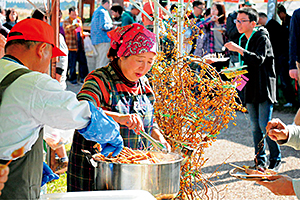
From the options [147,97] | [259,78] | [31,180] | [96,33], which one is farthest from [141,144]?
[96,33]

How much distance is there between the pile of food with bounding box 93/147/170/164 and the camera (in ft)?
6.67

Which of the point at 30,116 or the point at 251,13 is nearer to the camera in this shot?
the point at 30,116

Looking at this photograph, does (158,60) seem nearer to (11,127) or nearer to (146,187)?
(146,187)

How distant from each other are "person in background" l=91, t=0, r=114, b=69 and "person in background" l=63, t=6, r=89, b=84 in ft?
6.36

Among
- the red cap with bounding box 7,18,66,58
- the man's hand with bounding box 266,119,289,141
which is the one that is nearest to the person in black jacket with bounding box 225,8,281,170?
the man's hand with bounding box 266,119,289,141

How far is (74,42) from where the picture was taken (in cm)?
1074

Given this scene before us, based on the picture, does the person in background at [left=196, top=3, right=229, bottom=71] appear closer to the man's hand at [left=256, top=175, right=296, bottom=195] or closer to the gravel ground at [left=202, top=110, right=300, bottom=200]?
the gravel ground at [left=202, top=110, right=300, bottom=200]

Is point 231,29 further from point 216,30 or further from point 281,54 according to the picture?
point 281,54

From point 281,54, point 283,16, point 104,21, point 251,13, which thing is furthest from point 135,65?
point 283,16

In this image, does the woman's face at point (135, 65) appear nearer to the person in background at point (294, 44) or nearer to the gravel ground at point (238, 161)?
the gravel ground at point (238, 161)

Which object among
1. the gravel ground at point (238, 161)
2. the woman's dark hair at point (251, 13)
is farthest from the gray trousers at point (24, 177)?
the woman's dark hair at point (251, 13)

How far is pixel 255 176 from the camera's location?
2.00m

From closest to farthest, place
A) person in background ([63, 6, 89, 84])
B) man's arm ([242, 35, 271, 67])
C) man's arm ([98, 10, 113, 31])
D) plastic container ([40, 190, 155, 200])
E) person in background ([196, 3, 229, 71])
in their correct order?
plastic container ([40, 190, 155, 200]), man's arm ([242, 35, 271, 67]), person in background ([196, 3, 229, 71]), man's arm ([98, 10, 113, 31]), person in background ([63, 6, 89, 84])

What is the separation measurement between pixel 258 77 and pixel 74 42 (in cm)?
725
